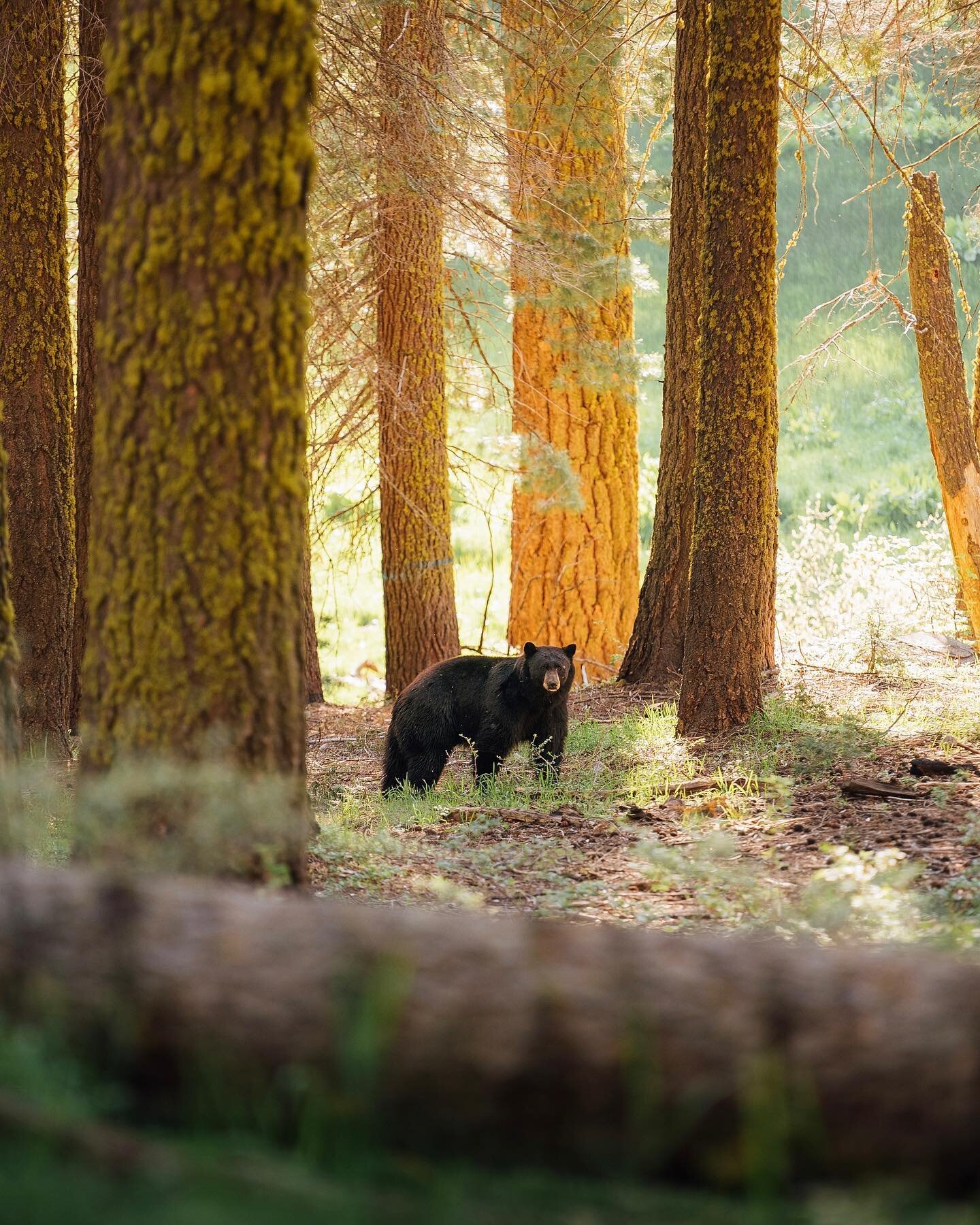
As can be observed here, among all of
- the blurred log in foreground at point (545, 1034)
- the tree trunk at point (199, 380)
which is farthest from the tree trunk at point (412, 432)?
the blurred log in foreground at point (545, 1034)

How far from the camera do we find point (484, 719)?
8562 mm

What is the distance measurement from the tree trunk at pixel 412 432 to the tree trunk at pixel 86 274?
2915 millimetres

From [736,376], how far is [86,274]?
4683mm

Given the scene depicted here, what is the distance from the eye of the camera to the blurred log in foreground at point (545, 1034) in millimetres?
2211

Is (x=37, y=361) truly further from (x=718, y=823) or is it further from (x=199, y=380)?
(x=718, y=823)

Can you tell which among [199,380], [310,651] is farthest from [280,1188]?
[310,651]

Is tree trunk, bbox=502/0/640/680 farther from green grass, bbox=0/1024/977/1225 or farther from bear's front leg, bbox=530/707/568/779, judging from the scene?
green grass, bbox=0/1024/977/1225

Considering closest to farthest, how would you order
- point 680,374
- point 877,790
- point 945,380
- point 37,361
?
point 877,790
point 37,361
point 680,374
point 945,380

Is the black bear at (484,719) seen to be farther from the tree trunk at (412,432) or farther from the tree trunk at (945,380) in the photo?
the tree trunk at (945,380)

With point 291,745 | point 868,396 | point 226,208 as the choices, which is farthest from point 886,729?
point 868,396

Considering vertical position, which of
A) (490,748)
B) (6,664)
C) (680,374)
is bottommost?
(490,748)

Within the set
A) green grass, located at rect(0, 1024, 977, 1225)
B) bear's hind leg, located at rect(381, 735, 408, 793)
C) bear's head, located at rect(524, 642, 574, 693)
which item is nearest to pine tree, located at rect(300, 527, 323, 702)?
bear's hind leg, located at rect(381, 735, 408, 793)

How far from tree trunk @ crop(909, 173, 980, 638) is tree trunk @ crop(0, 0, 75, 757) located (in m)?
8.39

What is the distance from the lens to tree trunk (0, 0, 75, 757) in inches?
304
